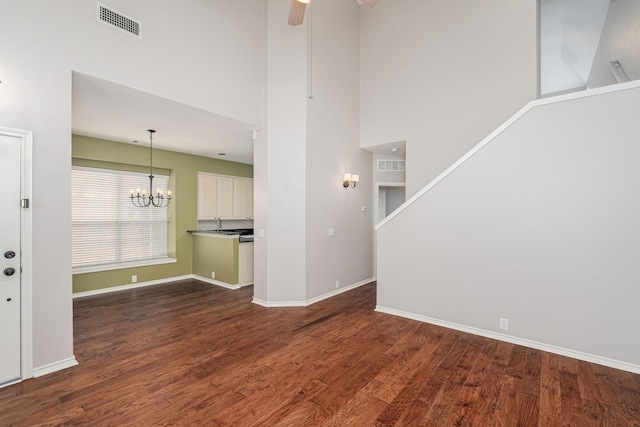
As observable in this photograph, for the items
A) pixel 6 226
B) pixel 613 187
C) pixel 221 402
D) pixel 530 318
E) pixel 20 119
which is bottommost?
pixel 221 402

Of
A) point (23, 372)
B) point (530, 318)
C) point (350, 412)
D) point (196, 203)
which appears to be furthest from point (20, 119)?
point (530, 318)

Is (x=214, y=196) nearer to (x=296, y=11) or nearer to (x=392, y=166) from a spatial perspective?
(x=392, y=166)

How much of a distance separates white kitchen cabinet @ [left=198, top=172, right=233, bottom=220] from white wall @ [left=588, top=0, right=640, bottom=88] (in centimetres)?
730

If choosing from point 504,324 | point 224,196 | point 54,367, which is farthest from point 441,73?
point 54,367

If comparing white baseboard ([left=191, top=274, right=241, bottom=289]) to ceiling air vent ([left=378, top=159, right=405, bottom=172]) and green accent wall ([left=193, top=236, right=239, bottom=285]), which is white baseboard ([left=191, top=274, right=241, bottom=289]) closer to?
green accent wall ([left=193, top=236, right=239, bottom=285])

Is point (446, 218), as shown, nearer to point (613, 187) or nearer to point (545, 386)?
point (613, 187)

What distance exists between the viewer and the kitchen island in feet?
18.4

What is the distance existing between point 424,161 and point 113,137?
5603mm

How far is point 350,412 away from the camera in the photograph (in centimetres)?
211

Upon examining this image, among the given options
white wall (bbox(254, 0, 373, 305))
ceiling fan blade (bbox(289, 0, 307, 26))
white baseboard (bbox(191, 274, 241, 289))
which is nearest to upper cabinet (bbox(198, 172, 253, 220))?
white baseboard (bbox(191, 274, 241, 289))

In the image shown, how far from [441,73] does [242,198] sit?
17.7ft

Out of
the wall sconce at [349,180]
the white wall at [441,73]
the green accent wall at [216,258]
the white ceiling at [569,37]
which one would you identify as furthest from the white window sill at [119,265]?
the white ceiling at [569,37]

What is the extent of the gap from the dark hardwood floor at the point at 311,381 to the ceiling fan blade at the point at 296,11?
3586 mm

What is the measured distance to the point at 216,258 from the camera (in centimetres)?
598
